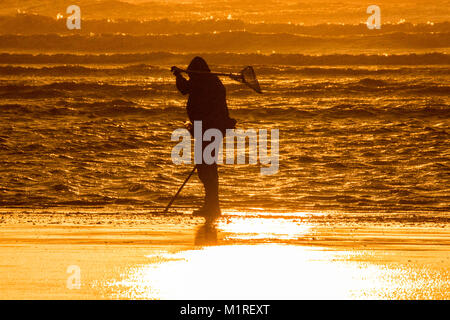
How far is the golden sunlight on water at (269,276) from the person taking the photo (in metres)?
6.99

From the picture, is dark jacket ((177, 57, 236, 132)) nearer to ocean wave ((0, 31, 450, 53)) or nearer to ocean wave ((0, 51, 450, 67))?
ocean wave ((0, 51, 450, 67))

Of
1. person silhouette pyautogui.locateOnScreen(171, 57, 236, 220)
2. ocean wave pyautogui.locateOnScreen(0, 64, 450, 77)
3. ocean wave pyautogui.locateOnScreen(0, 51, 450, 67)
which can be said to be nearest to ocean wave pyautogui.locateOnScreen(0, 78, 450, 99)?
ocean wave pyautogui.locateOnScreen(0, 64, 450, 77)

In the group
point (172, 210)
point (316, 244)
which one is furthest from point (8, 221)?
point (316, 244)

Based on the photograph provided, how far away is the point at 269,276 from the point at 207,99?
4470mm

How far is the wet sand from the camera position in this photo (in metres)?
7.12

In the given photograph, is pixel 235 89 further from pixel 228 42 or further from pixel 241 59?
pixel 228 42

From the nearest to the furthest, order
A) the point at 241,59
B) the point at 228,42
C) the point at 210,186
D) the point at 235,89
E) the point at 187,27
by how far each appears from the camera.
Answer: the point at 210,186, the point at 235,89, the point at 241,59, the point at 228,42, the point at 187,27

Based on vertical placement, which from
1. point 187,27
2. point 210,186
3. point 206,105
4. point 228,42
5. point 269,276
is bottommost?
point 228,42

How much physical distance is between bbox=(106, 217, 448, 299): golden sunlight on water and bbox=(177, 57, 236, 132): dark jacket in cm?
270

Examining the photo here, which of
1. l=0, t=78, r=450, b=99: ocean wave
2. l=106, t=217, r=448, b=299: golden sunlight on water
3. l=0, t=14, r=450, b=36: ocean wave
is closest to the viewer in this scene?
l=106, t=217, r=448, b=299: golden sunlight on water

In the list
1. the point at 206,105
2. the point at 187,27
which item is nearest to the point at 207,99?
the point at 206,105

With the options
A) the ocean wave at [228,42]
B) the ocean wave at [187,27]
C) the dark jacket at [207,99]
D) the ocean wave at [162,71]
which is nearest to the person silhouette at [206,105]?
the dark jacket at [207,99]

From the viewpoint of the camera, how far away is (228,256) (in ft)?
28.1
